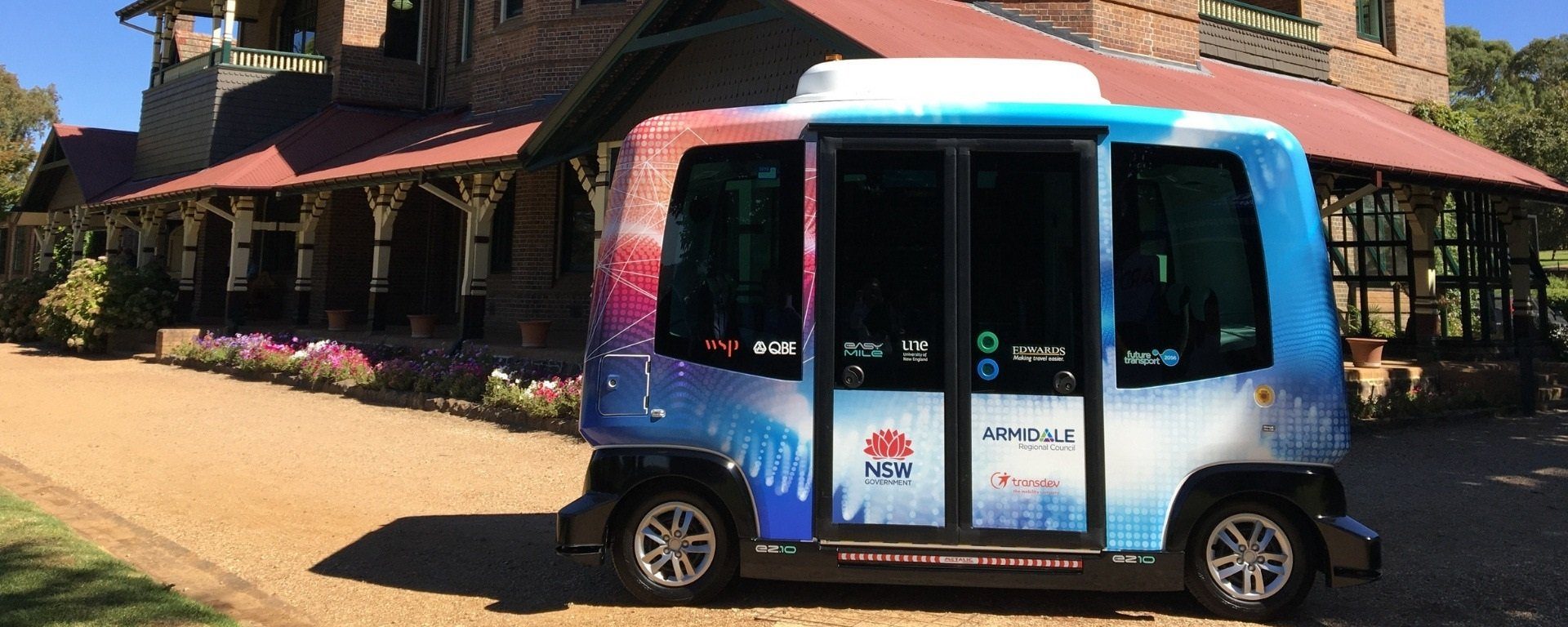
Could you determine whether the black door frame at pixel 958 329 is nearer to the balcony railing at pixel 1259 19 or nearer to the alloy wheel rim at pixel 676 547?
the alloy wheel rim at pixel 676 547

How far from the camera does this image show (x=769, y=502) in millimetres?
4430

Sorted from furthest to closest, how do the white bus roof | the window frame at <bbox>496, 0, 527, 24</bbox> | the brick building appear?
the window frame at <bbox>496, 0, 527, 24</bbox>
the brick building
the white bus roof

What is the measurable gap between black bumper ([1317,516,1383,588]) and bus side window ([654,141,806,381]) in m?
2.38

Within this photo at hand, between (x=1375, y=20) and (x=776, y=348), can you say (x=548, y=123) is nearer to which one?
(x=776, y=348)

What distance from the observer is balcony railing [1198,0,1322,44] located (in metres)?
15.9

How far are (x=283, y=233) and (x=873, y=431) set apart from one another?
21.8 metres

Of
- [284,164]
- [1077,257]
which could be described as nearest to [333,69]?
[284,164]

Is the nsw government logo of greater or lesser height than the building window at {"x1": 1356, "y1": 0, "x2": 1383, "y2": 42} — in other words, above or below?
below

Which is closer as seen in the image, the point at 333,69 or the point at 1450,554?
the point at 1450,554

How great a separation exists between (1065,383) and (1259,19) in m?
15.0

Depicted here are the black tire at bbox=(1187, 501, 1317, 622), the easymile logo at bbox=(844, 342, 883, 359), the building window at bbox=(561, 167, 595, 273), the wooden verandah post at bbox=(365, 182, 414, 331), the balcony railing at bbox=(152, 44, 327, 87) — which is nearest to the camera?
the black tire at bbox=(1187, 501, 1317, 622)

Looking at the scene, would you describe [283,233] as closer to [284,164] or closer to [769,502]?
[284,164]

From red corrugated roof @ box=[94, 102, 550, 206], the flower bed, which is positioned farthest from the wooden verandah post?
the flower bed

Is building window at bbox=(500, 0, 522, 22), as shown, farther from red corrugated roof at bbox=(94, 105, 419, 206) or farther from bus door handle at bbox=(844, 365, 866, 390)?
→ bus door handle at bbox=(844, 365, 866, 390)
